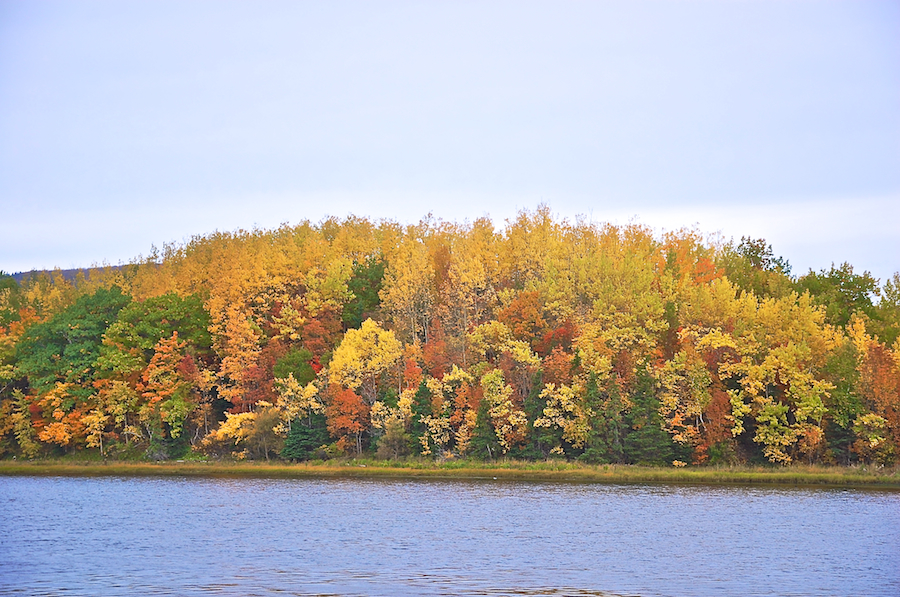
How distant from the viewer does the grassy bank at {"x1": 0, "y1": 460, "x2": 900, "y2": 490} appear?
63.1 metres

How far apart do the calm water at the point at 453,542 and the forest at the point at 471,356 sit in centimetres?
1148

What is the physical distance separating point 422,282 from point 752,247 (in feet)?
132

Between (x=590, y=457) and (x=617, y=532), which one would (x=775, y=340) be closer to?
(x=590, y=457)

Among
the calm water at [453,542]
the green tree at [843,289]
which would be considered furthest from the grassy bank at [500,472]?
the green tree at [843,289]

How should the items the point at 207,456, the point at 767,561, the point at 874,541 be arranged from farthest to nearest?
the point at 207,456 → the point at 874,541 → the point at 767,561

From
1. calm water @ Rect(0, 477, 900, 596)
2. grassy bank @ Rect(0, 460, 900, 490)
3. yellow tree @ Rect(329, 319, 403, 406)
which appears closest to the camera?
calm water @ Rect(0, 477, 900, 596)

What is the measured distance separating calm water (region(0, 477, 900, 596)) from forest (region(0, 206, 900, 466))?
11479mm

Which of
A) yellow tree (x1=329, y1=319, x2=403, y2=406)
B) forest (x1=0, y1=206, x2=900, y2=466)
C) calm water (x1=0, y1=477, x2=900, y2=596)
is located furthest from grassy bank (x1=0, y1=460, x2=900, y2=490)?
yellow tree (x1=329, y1=319, x2=403, y2=406)

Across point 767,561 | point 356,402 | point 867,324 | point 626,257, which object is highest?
point 626,257

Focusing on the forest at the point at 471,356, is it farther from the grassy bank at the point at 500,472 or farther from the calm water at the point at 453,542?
the calm water at the point at 453,542

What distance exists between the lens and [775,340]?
71938mm

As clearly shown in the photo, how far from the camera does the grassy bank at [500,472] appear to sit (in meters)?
63.1

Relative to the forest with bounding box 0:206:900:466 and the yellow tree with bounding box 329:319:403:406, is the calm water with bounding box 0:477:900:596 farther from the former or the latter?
the yellow tree with bounding box 329:319:403:406

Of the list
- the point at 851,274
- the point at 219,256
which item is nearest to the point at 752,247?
the point at 851,274
